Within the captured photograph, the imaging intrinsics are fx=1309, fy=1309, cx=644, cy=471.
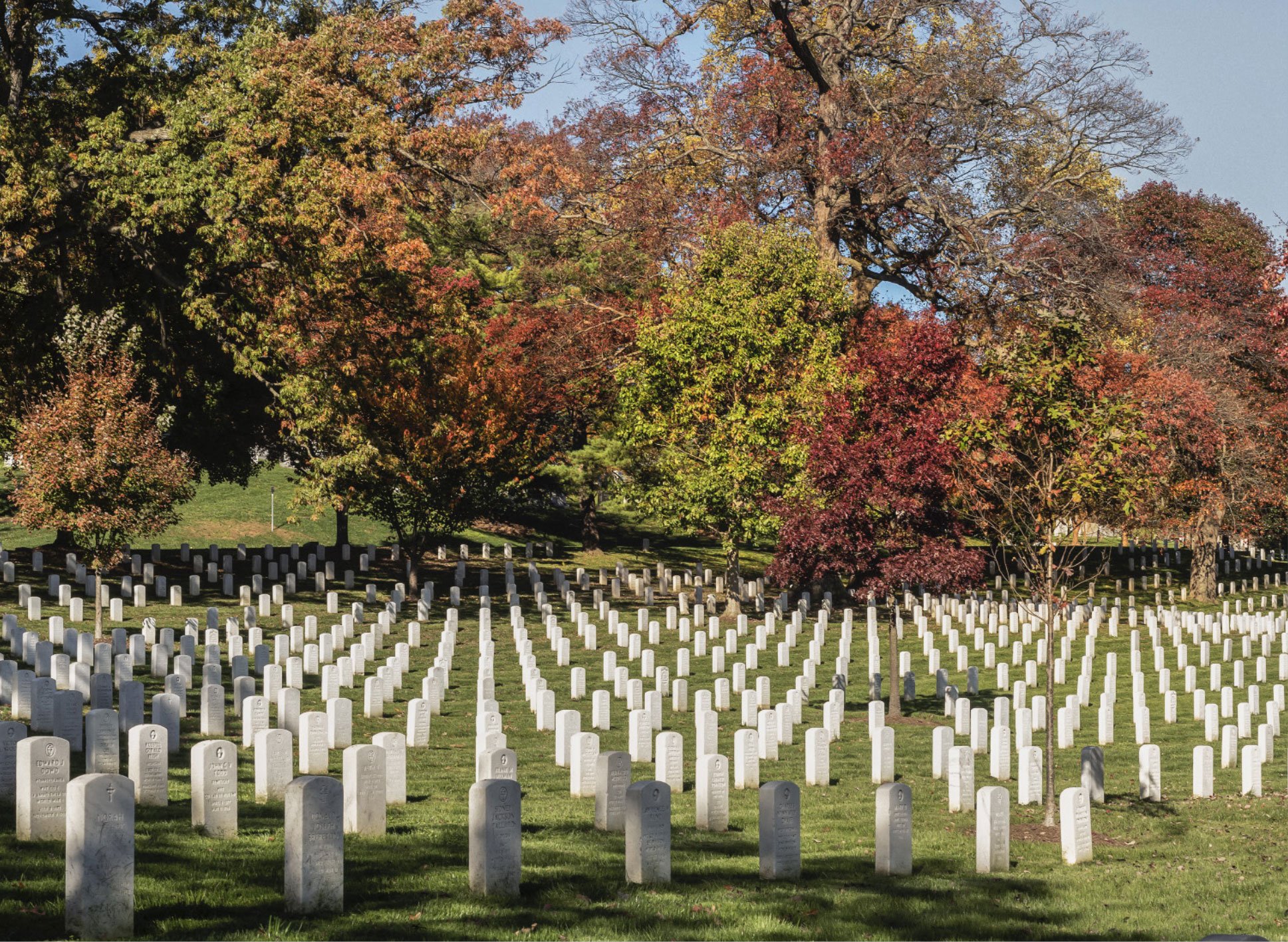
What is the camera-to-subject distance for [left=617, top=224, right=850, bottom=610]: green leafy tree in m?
30.7

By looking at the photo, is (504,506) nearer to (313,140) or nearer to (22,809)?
(313,140)

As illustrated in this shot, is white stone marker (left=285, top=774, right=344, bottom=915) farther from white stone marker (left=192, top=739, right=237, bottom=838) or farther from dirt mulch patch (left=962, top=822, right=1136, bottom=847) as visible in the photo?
dirt mulch patch (left=962, top=822, right=1136, bottom=847)

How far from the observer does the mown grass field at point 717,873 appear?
7906 millimetres

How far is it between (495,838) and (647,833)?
1211 millimetres

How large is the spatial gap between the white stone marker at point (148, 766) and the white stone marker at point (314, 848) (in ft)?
11.0

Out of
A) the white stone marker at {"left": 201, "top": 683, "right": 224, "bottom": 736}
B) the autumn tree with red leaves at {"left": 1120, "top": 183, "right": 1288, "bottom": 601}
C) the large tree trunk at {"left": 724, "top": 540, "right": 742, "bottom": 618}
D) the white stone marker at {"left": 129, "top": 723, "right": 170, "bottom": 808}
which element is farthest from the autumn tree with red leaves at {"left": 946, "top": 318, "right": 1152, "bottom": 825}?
the autumn tree with red leaves at {"left": 1120, "top": 183, "right": 1288, "bottom": 601}

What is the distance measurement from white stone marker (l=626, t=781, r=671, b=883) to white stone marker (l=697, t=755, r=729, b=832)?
2370 millimetres

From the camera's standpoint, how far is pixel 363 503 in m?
33.5

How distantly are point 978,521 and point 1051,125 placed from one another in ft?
71.4

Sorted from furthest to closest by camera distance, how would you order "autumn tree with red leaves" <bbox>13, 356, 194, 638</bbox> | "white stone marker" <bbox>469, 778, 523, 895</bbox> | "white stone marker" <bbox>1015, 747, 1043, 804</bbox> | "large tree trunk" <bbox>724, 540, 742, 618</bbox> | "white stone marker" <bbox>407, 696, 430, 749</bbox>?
1. "large tree trunk" <bbox>724, 540, 742, 618</bbox>
2. "autumn tree with red leaves" <bbox>13, 356, 194, 638</bbox>
3. "white stone marker" <bbox>407, 696, 430, 749</bbox>
4. "white stone marker" <bbox>1015, 747, 1043, 804</bbox>
5. "white stone marker" <bbox>469, 778, 523, 895</bbox>

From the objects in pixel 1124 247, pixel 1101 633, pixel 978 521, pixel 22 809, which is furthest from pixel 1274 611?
pixel 22 809

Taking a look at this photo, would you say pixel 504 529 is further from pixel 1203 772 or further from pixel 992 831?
pixel 992 831

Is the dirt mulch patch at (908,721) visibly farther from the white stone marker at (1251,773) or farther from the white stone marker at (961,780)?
the white stone marker at (961,780)

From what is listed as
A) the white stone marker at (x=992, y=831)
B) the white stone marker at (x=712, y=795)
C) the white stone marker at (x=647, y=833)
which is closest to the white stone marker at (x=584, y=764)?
the white stone marker at (x=712, y=795)
